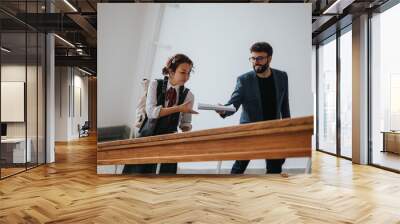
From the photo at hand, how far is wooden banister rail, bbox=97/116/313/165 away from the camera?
6441 mm

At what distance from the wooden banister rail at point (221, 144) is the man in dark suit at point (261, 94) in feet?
0.47

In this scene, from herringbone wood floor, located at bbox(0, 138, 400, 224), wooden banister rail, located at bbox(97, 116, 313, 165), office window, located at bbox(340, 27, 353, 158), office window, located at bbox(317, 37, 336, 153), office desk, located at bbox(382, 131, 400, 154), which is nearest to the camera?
herringbone wood floor, located at bbox(0, 138, 400, 224)

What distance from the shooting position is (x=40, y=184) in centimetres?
586

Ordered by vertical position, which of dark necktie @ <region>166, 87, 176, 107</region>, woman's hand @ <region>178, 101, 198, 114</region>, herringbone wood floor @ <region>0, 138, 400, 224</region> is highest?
dark necktie @ <region>166, 87, 176, 107</region>

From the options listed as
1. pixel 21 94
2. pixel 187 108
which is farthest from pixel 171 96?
pixel 21 94

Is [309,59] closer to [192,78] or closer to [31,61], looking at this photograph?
[192,78]

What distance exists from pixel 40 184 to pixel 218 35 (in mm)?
3721

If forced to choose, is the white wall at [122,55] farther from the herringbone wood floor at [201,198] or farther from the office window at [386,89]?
the office window at [386,89]

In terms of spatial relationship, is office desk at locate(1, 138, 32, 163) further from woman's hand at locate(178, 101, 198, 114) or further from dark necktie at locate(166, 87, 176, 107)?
woman's hand at locate(178, 101, 198, 114)

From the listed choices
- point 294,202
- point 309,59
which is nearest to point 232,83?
point 309,59

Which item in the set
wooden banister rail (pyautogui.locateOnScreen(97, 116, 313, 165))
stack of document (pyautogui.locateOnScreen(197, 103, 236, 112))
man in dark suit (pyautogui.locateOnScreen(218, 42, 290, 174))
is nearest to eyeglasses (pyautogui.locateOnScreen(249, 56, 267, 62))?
man in dark suit (pyautogui.locateOnScreen(218, 42, 290, 174))

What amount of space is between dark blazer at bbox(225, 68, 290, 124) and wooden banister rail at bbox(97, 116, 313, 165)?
6.0 inches

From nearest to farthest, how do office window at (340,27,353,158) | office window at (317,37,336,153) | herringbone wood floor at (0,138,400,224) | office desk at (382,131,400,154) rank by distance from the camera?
1. herringbone wood floor at (0,138,400,224)
2. office desk at (382,131,400,154)
3. office window at (340,27,353,158)
4. office window at (317,37,336,153)

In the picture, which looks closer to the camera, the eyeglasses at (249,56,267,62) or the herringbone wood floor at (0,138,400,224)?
the herringbone wood floor at (0,138,400,224)
